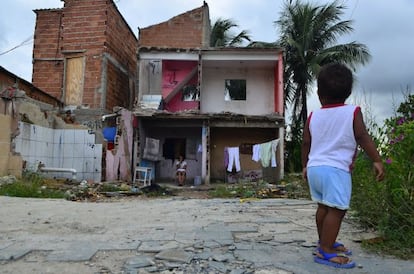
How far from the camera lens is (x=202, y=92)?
15875 mm

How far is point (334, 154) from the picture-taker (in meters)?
2.53

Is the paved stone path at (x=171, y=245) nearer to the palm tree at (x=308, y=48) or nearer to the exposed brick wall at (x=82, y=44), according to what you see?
the exposed brick wall at (x=82, y=44)

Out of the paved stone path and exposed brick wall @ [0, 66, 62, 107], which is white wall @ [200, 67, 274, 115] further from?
the paved stone path

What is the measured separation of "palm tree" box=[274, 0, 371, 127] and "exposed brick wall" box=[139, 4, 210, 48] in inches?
184

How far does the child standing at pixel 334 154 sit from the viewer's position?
97.0 inches

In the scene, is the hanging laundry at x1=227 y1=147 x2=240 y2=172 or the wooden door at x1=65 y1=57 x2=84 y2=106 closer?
the hanging laundry at x1=227 y1=147 x2=240 y2=172

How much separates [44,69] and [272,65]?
9163 mm

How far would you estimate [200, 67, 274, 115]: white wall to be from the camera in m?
15.7

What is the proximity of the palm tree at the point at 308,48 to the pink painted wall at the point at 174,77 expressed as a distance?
5791mm

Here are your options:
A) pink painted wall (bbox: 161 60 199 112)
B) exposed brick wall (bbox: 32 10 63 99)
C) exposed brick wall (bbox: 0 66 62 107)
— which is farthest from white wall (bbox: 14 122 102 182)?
pink painted wall (bbox: 161 60 199 112)

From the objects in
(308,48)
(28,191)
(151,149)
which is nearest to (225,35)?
(308,48)

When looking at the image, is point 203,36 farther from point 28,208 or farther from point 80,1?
point 28,208

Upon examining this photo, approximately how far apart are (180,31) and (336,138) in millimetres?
15060

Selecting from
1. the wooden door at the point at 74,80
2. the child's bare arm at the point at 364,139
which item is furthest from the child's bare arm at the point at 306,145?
the wooden door at the point at 74,80
